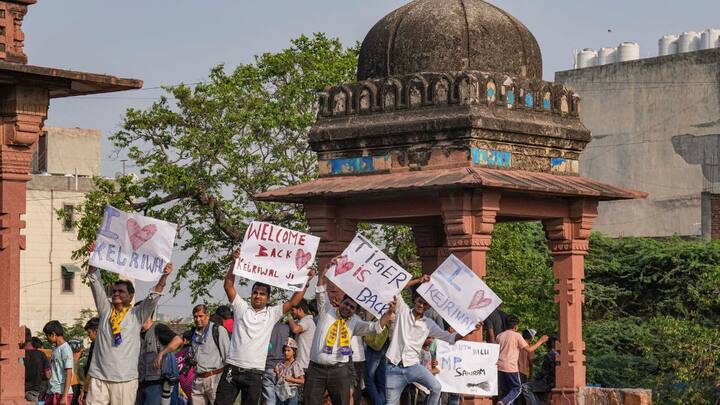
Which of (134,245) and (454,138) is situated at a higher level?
(454,138)

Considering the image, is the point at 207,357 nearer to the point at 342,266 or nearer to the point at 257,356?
the point at 257,356

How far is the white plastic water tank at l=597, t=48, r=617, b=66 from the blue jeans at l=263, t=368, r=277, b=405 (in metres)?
27.1

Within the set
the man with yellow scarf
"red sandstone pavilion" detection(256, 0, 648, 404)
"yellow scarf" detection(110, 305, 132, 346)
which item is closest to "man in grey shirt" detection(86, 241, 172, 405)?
"yellow scarf" detection(110, 305, 132, 346)

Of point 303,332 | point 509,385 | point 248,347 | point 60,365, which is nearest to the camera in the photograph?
point 248,347

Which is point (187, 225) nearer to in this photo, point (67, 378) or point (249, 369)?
point (67, 378)

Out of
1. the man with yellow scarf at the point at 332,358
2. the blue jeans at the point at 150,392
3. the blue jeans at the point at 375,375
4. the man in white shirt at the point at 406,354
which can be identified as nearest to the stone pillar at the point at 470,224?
the man in white shirt at the point at 406,354

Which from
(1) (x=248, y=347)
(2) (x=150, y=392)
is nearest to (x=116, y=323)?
(1) (x=248, y=347)

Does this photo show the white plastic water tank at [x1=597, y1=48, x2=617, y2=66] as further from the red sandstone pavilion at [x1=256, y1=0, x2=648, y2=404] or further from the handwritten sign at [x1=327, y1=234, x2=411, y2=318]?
the handwritten sign at [x1=327, y1=234, x2=411, y2=318]

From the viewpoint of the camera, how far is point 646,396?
60.5ft

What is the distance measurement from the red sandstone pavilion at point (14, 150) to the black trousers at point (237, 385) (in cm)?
186

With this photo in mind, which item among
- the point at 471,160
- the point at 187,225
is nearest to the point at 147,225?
the point at 471,160

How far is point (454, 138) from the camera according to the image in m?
17.3

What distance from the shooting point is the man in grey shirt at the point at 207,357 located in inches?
619

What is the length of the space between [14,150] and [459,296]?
4950 mm
